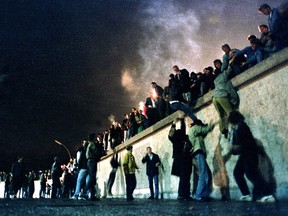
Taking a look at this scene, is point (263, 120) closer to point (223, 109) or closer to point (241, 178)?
point (223, 109)

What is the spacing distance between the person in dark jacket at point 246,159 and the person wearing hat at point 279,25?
71.3 inches

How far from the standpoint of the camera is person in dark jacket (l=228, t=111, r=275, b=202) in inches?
269

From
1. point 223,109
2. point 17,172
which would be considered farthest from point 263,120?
point 17,172

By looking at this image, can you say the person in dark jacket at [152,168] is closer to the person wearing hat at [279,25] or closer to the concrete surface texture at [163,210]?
the concrete surface texture at [163,210]

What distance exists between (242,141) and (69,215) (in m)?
4.22

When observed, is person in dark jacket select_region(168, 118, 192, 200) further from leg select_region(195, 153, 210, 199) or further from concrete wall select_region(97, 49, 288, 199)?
leg select_region(195, 153, 210, 199)

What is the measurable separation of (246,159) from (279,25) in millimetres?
2894

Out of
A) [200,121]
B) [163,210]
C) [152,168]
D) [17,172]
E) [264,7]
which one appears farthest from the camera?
[17,172]

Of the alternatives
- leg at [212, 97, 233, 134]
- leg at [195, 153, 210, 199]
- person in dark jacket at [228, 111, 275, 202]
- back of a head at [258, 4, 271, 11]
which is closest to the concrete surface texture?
person in dark jacket at [228, 111, 275, 202]

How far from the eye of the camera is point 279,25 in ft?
22.7

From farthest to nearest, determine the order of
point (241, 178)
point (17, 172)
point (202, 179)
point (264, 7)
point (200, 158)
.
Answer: point (17, 172) → point (200, 158) → point (202, 179) → point (264, 7) → point (241, 178)

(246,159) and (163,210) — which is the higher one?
(246,159)

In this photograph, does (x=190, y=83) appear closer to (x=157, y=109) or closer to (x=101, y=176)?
(x=157, y=109)

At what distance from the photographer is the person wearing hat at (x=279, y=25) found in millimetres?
6844
